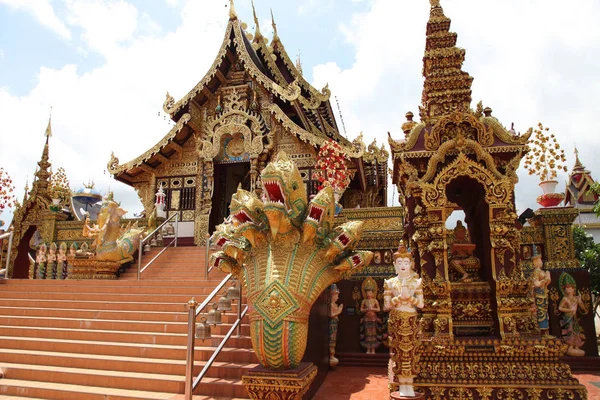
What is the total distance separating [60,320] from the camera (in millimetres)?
6254

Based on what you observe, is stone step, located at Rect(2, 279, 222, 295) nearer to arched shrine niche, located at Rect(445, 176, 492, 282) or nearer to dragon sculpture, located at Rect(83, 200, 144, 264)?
dragon sculpture, located at Rect(83, 200, 144, 264)

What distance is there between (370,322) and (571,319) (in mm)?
3404

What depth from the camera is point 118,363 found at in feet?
16.1

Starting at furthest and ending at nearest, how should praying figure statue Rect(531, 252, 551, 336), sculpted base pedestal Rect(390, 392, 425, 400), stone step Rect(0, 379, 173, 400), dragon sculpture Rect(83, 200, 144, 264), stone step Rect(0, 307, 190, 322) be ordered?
dragon sculpture Rect(83, 200, 144, 264) < praying figure statue Rect(531, 252, 551, 336) < stone step Rect(0, 307, 190, 322) < stone step Rect(0, 379, 173, 400) < sculpted base pedestal Rect(390, 392, 425, 400)

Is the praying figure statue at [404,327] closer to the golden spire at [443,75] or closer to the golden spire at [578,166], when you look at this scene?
the golden spire at [443,75]

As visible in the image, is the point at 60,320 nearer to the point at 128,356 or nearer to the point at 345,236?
the point at 128,356

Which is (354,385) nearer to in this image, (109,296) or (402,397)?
(402,397)

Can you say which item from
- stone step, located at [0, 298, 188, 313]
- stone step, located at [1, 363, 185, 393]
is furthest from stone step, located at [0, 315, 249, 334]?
stone step, located at [1, 363, 185, 393]

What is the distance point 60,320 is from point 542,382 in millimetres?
6518

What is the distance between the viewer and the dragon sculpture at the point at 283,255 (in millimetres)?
3619

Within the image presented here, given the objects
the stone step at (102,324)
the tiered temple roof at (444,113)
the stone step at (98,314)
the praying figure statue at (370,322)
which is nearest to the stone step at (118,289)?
the stone step at (98,314)

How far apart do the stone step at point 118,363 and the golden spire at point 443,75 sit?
3879mm

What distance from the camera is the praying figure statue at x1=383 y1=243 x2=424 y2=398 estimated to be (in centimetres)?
367

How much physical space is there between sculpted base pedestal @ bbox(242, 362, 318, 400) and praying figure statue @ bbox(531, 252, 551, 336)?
4.69 m
